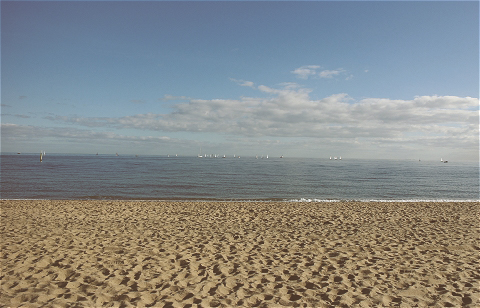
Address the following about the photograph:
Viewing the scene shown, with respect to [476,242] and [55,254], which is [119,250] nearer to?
[55,254]

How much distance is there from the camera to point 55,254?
6.89 meters

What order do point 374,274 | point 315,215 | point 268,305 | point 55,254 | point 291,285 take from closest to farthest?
1. point 268,305
2. point 291,285
3. point 374,274
4. point 55,254
5. point 315,215

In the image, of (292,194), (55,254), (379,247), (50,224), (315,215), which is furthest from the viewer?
(292,194)

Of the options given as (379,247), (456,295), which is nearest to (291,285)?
(456,295)

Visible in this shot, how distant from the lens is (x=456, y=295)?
5.04 m

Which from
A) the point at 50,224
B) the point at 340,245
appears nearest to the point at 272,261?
the point at 340,245

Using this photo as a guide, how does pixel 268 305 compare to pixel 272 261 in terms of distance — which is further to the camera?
pixel 272 261

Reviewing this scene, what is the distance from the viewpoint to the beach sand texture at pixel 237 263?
194 inches

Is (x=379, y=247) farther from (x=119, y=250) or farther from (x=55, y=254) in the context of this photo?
(x=55, y=254)

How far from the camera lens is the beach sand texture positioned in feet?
16.2

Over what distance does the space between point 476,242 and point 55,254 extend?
41.3ft

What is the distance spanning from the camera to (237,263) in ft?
21.3

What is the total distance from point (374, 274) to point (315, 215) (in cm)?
700

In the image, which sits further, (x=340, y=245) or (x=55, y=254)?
(x=340, y=245)
